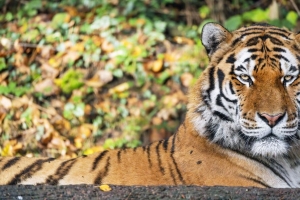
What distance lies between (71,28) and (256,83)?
196 inches

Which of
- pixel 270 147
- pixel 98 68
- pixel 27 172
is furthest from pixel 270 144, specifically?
pixel 98 68

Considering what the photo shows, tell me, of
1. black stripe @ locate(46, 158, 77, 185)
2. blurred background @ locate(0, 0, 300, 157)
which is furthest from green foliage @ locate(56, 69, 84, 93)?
black stripe @ locate(46, 158, 77, 185)

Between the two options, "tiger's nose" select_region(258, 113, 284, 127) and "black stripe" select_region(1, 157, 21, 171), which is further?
"black stripe" select_region(1, 157, 21, 171)

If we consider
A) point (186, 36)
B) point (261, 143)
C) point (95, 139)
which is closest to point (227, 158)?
point (261, 143)

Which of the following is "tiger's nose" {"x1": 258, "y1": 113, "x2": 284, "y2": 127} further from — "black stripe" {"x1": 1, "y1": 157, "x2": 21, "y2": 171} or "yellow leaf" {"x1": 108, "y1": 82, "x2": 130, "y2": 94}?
"yellow leaf" {"x1": 108, "y1": 82, "x2": 130, "y2": 94}

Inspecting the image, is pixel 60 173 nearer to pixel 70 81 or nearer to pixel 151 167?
pixel 151 167

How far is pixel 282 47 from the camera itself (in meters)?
4.08

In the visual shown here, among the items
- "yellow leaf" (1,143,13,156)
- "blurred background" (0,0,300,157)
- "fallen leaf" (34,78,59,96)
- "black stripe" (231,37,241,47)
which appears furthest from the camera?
"fallen leaf" (34,78,59,96)

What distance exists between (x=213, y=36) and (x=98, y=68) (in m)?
4.09

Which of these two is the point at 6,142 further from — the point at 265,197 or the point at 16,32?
the point at 265,197

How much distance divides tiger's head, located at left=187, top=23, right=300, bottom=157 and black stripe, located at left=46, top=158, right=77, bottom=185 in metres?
0.82

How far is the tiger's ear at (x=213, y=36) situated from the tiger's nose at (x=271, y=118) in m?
0.61

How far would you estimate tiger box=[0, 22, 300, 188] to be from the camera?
155 inches

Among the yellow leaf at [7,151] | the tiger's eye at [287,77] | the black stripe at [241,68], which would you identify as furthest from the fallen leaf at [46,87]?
the tiger's eye at [287,77]
